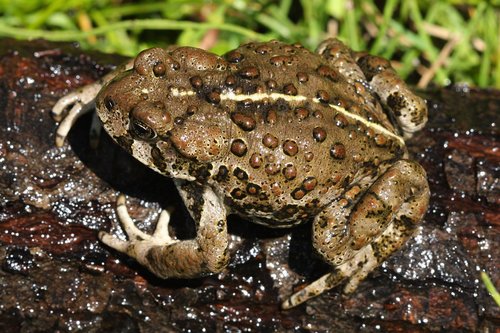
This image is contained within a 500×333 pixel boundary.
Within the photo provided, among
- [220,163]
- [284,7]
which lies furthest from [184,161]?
[284,7]

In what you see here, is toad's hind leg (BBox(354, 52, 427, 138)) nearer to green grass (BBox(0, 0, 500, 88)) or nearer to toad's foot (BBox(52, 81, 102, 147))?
green grass (BBox(0, 0, 500, 88))

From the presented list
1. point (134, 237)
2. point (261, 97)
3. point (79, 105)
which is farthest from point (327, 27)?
point (134, 237)

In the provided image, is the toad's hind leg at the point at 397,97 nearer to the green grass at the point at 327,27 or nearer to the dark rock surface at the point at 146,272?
the dark rock surface at the point at 146,272

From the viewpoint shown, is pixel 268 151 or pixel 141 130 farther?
pixel 268 151

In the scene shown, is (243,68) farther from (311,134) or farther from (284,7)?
(284,7)

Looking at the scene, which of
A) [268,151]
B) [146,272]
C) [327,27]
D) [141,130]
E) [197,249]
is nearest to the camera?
[141,130]

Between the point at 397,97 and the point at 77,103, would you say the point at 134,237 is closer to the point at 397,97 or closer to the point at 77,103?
the point at 77,103

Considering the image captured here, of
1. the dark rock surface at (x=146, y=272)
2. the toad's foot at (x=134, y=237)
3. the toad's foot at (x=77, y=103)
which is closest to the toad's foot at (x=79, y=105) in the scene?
the toad's foot at (x=77, y=103)
